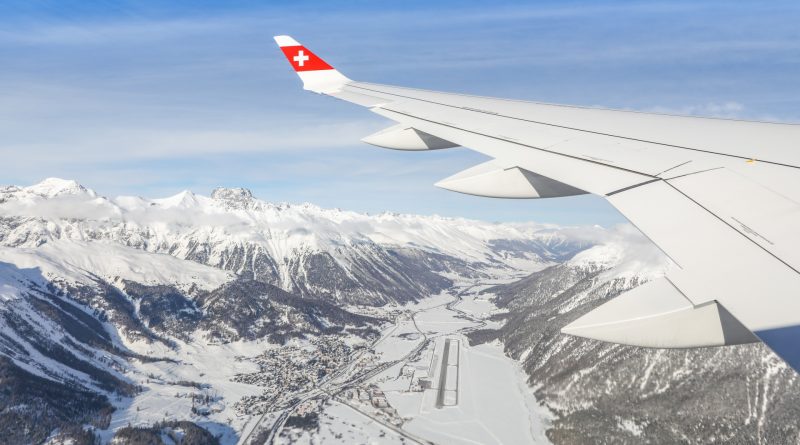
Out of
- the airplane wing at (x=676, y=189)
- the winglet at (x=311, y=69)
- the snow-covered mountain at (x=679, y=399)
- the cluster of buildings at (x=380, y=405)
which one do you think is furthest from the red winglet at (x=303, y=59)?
the cluster of buildings at (x=380, y=405)

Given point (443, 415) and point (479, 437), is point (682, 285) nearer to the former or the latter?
point (479, 437)

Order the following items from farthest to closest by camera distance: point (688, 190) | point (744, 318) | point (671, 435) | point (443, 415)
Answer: point (443, 415) < point (671, 435) < point (688, 190) < point (744, 318)

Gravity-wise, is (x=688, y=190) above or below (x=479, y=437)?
above

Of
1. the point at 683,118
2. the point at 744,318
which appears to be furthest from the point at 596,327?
the point at 683,118

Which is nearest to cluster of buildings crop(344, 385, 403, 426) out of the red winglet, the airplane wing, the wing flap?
the red winglet

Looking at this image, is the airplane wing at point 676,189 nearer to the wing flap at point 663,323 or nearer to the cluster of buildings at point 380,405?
the wing flap at point 663,323

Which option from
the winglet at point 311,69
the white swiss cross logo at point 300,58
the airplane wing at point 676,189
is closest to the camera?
the airplane wing at point 676,189

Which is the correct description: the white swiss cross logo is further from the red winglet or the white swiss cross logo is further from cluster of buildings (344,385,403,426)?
cluster of buildings (344,385,403,426)
